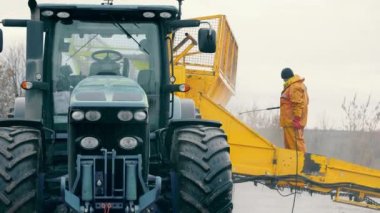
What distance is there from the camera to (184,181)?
22.9ft

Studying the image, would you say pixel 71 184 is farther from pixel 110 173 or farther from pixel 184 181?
A: pixel 184 181

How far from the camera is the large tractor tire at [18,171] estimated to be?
656cm

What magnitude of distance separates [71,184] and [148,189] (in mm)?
624

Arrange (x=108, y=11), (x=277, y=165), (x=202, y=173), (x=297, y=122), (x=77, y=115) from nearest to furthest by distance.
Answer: (x=77, y=115), (x=202, y=173), (x=108, y=11), (x=277, y=165), (x=297, y=122)

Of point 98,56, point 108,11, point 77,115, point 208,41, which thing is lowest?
point 77,115

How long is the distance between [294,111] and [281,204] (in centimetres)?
280

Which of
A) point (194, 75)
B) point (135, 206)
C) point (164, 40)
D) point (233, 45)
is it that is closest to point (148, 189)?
point (135, 206)

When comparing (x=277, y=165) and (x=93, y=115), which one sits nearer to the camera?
(x=93, y=115)

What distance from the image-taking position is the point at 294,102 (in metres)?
12.3

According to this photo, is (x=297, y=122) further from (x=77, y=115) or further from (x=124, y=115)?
(x=77, y=115)

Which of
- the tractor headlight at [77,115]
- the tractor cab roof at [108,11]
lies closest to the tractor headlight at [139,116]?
the tractor headlight at [77,115]

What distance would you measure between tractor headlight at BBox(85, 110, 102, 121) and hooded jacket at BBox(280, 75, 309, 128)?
6108 mm

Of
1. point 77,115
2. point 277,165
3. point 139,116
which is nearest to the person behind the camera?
point 77,115

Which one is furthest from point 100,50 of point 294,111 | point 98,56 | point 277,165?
point 294,111
